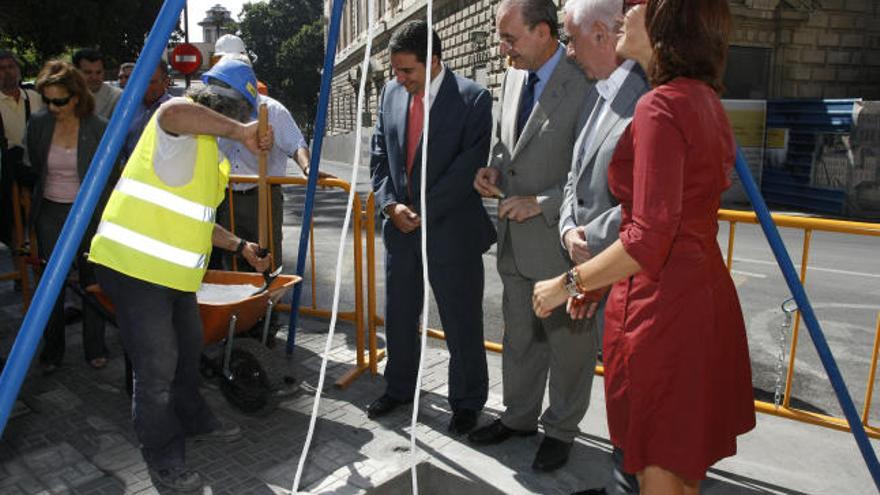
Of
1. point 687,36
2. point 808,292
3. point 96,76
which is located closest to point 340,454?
point 687,36

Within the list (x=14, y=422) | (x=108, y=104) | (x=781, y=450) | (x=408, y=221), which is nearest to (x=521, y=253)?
(x=408, y=221)

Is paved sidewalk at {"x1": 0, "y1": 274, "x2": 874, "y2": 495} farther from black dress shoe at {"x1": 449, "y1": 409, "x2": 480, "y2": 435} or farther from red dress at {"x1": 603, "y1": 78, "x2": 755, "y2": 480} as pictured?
red dress at {"x1": 603, "y1": 78, "x2": 755, "y2": 480}

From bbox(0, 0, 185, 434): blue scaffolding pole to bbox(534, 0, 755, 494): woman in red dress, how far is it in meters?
1.32

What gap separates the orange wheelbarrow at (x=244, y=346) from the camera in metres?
3.49

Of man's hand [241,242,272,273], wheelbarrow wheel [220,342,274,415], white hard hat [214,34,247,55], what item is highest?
white hard hat [214,34,247,55]

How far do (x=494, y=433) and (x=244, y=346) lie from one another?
142 centimetres

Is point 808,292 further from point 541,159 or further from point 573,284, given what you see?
point 573,284

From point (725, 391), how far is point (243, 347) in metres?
2.57

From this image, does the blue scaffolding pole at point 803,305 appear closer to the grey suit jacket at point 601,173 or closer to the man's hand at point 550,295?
the grey suit jacket at point 601,173

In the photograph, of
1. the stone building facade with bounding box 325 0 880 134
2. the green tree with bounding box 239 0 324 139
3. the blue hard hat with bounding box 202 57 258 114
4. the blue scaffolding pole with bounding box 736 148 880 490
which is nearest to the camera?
the blue scaffolding pole with bounding box 736 148 880 490

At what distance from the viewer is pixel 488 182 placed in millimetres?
3236

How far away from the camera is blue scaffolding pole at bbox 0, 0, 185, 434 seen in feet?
6.44

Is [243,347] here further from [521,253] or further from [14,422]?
[521,253]

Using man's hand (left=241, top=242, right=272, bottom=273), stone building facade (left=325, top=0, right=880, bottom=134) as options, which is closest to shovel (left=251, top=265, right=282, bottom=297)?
man's hand (left=241, top=242, right=272, bottom=273)
